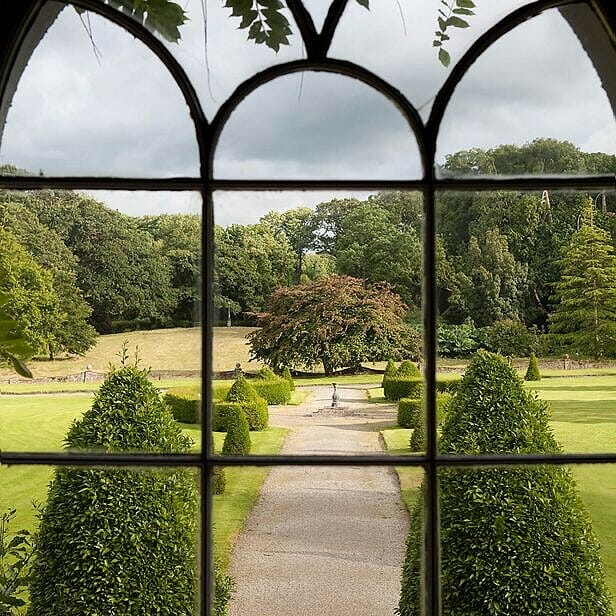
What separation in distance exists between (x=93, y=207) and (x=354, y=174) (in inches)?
19.2

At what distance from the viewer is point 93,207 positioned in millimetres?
1292

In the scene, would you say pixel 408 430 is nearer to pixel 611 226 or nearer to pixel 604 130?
pixel 611 226

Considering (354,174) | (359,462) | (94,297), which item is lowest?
(359,462)

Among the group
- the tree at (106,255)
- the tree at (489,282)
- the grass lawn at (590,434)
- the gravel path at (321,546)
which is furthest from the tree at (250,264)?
the gravel path at (321,546)

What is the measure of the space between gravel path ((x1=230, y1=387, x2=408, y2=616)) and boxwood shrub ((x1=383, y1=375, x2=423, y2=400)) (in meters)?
0.61

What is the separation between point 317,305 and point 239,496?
0.76 metres

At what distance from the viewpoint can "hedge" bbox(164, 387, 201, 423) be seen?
1.30 m

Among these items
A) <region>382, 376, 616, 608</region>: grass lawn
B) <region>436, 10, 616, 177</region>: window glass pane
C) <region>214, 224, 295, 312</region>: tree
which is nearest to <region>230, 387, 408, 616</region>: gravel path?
<region>382, 376, 616, 608</region>: grass lawn

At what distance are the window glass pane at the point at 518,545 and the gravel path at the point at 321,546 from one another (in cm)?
65

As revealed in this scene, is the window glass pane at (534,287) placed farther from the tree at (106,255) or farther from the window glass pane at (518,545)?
the tree at (106,255)

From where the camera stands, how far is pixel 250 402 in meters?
1.35

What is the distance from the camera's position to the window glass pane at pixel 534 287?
3.72ft

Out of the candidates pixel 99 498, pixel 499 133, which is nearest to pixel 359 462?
pixel 99 498

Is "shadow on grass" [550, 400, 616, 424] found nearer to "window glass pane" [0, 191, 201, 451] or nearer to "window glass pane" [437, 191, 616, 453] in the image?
"window glass pane" [437, 191, 616, 453]
